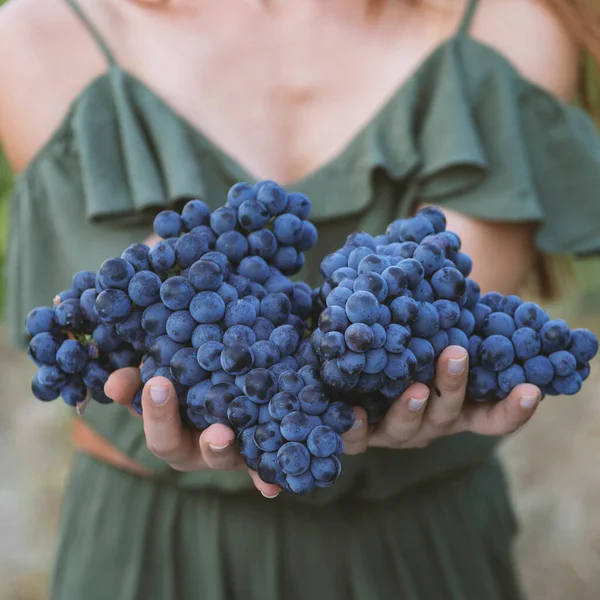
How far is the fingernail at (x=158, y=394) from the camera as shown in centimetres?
59

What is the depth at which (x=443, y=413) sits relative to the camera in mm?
685

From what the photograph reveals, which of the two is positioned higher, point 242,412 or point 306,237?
point 306,237

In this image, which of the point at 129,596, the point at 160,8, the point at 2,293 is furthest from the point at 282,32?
the point at 2,293

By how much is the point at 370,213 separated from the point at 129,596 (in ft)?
2.17

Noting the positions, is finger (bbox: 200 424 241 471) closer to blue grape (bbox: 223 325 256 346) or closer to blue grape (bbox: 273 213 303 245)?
blue grape (bbox: 223 325 256 346)

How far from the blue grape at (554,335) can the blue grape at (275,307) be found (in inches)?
9.6

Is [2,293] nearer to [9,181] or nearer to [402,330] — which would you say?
[9,181]

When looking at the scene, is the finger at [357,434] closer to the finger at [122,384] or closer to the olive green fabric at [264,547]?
the finger at [122,384]

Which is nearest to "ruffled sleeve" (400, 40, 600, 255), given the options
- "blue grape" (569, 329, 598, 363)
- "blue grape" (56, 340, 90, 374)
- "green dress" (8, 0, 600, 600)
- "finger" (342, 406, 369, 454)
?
"green dress" (8, 0, 600, 600)

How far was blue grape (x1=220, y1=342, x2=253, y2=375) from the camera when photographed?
0.56 meters

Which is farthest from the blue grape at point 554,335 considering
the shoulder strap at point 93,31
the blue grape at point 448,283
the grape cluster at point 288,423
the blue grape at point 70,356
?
the shoulder strap at point 93,31

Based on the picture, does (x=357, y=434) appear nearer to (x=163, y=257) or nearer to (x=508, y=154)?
(x=163, y=257)

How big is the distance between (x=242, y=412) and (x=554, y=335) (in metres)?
0.30

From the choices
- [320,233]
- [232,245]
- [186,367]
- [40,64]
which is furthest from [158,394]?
[40,64]
